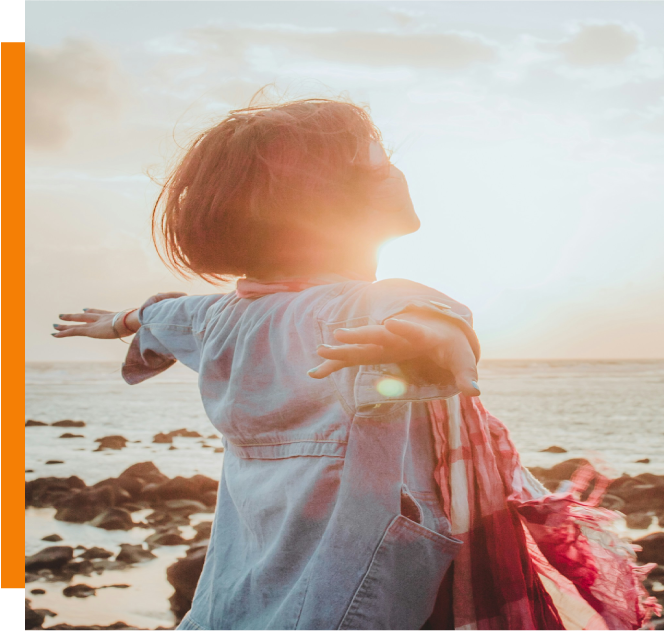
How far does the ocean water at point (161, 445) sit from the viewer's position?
3689 millimetres

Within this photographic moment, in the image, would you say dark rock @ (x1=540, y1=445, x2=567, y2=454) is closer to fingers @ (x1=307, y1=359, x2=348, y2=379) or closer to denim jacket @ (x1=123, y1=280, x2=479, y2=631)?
denim jacket @ (x1=123, y1=280, x2=479, y2=631)

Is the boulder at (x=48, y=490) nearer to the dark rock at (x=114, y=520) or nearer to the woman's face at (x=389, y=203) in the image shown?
the dark rock at (x=114, y=520)

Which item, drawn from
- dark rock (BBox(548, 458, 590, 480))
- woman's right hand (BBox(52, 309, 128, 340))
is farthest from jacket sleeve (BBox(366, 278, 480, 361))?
dark rock (BBox(548, 458, 590, 480))

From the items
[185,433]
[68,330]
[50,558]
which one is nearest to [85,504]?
[50,558]

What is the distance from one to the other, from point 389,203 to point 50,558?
3961 mm

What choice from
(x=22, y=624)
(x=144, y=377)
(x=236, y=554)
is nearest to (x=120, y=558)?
(x=22, y=624)

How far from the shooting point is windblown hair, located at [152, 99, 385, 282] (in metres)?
1.30

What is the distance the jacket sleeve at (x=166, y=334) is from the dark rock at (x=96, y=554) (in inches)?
124

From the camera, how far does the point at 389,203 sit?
137 centimetres

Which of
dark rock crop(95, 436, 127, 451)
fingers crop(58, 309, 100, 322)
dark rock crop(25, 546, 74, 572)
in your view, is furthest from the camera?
dark rock crop(95, 436, 127, 451)

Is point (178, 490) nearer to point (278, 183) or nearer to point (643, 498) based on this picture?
point (643, 498)

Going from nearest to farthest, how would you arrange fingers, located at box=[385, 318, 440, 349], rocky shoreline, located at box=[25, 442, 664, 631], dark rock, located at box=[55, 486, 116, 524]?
fingers, located at box=[385, 318, 440, 349] < rocky shoreline, located at box=[25, 442, 664, 631] < dark rock, located at box=[55, 486, 116, 524]

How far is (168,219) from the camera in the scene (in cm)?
151

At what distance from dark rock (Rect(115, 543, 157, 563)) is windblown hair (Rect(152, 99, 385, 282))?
11.7ft
